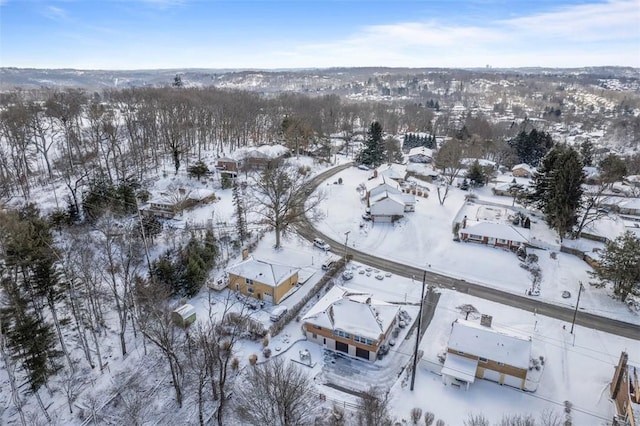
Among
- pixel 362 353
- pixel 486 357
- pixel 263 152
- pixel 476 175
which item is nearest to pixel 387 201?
pixel 476 175

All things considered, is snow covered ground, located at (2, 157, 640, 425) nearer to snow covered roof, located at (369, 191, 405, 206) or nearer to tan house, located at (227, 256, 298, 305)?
tan house, located at (227, 256, 298, 305)

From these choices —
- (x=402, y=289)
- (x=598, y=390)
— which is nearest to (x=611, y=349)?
(x=598, y=390)

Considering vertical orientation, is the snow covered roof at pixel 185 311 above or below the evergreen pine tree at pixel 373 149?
below

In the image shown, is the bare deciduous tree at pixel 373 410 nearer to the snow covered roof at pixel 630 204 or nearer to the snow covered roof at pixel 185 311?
the snow covered roof at pixel 185 311

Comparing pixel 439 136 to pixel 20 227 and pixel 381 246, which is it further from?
pixel 20 227

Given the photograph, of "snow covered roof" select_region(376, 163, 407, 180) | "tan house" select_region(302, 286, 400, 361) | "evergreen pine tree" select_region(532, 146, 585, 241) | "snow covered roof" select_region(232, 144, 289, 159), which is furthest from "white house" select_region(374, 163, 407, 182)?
"tan house" select_region(302, 286, 400, 361)

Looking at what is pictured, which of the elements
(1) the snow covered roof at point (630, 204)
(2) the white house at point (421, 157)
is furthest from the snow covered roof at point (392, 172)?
(1) the snow covered roof at point (630, 204)
